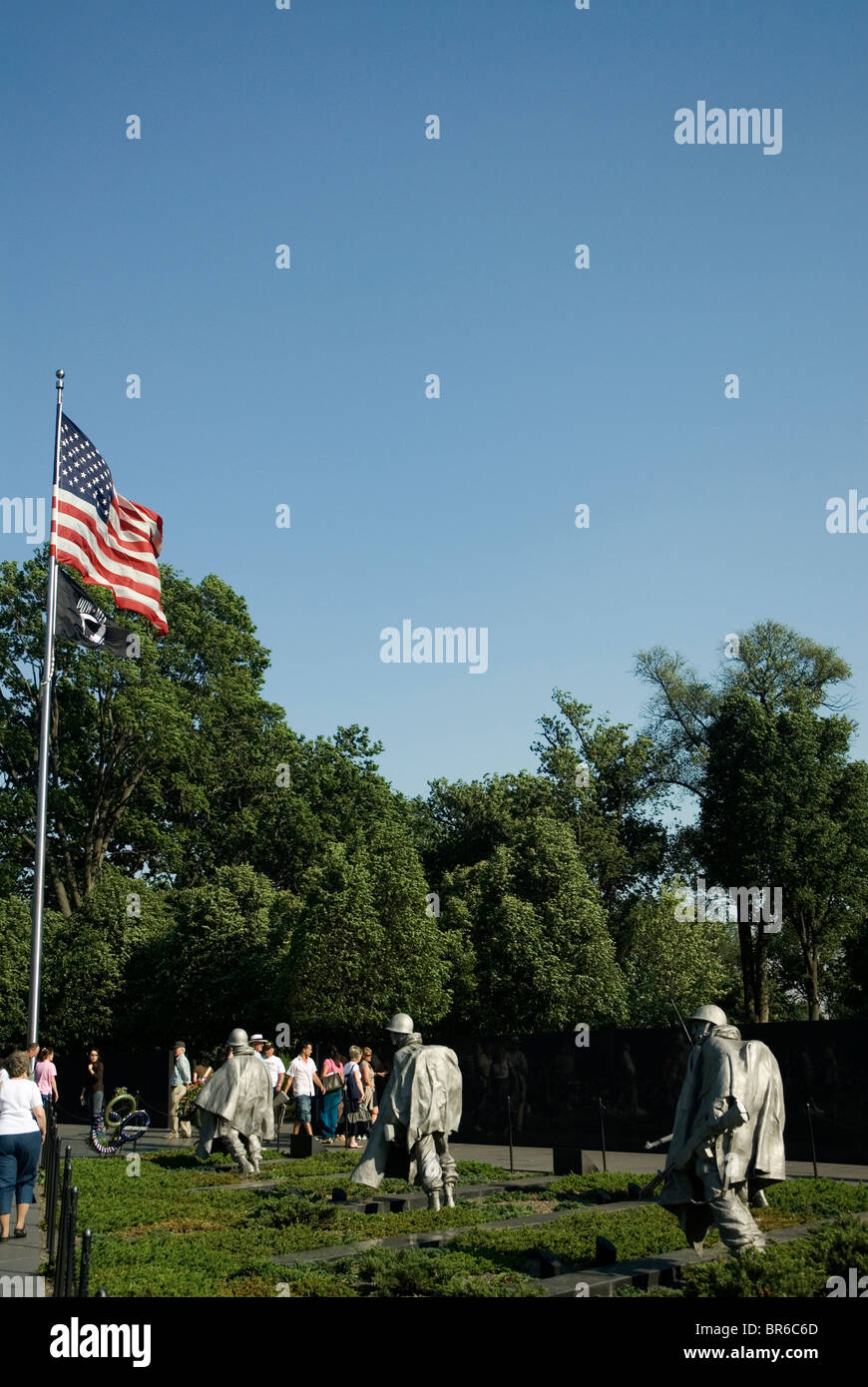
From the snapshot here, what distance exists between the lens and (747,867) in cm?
4919

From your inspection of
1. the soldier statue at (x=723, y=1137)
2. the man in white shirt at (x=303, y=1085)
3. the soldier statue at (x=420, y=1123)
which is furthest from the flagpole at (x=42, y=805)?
the soldier statue at (x=723, y=1137)

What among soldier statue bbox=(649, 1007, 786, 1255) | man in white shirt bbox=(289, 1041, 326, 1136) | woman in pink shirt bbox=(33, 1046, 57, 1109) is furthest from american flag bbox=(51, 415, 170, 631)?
soldier statue bbox=(649, 1007, 786, 1255)

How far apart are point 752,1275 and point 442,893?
39.8m

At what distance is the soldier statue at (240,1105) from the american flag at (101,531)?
7.66 m

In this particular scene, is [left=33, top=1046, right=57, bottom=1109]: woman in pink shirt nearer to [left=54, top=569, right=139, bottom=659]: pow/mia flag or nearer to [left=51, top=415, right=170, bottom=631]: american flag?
[left=54, top=569, right=139, bottom=659]: pow/mia flag

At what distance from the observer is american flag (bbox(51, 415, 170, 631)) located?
21.7 metres

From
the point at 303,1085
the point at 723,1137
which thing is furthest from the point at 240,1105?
the point at 723,1137

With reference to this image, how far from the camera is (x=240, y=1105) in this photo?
63.3 ft

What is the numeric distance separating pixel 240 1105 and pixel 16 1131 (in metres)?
8.00

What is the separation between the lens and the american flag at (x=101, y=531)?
21656 millimetres

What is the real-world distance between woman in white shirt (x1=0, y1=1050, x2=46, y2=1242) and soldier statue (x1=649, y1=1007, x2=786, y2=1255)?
18.5 feet

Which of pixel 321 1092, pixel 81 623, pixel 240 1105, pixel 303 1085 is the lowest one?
pixel 321 1092

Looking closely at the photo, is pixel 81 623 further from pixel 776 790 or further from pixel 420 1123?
pixel 776 790
